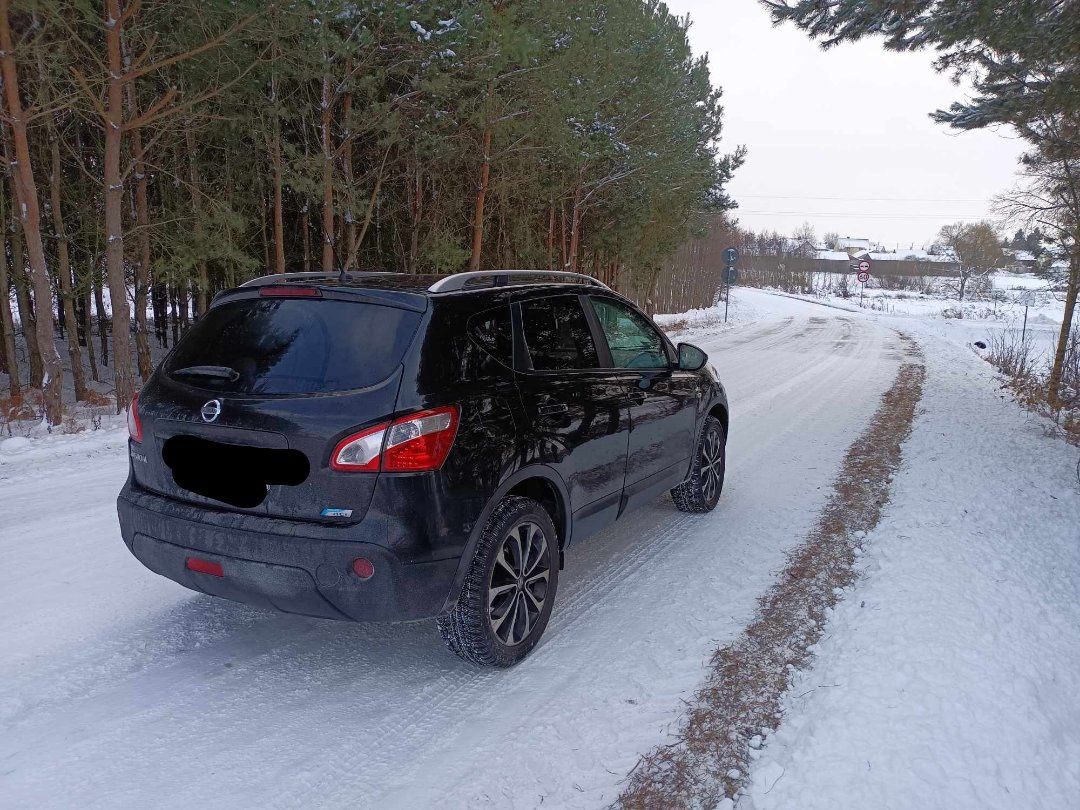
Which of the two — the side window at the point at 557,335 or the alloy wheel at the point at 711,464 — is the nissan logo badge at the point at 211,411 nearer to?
the side window at the point at 557,335

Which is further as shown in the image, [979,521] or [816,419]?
[816,419]

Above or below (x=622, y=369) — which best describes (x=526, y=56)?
above

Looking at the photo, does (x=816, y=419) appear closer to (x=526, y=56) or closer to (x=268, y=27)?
(x=526, y=56)

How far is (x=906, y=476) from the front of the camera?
22.1 feet

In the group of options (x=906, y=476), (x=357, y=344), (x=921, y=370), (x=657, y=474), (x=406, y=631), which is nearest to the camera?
(x=357, y=344)

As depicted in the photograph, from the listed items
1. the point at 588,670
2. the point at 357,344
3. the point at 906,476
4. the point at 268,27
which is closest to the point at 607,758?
the point at 588,670

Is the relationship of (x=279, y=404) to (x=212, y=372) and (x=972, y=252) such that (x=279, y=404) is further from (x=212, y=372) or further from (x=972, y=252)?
(x=972, y=252)

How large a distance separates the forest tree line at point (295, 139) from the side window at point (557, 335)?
321 inches

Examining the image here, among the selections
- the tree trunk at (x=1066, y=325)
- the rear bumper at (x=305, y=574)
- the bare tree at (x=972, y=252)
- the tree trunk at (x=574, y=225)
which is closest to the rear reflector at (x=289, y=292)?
the rear bumper at (x=305, y=574)

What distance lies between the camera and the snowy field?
259cm

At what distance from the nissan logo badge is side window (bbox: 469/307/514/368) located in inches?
44.8

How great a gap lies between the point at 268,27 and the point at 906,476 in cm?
1091

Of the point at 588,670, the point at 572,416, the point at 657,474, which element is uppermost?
the point at 572,416

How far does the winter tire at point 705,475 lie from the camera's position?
550 cm
